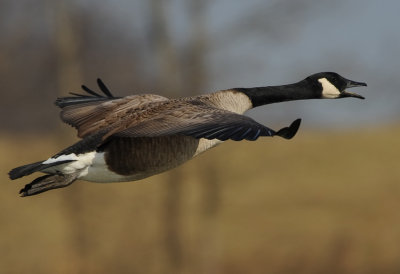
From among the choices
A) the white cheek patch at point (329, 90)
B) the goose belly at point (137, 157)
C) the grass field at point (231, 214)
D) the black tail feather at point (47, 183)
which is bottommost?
the grass field at point (231, 214)

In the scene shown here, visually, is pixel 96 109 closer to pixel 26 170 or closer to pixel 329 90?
pixel 26 170

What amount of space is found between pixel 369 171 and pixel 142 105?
1674cm

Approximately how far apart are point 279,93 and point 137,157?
1.81 m

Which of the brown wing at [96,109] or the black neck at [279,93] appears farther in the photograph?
the black neck at [279,93]

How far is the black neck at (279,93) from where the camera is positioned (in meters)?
8.54

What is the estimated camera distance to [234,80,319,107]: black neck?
854 cm

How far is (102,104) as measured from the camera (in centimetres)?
893

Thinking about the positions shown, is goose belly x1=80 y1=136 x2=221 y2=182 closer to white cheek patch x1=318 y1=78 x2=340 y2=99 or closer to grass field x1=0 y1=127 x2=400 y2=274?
white cheek patch x1=318 y1=78 x2=340 y2=99

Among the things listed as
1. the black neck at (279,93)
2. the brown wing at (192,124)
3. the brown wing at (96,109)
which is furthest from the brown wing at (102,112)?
the black neck at (279,93)

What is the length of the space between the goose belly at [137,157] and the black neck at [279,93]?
3.64 ft

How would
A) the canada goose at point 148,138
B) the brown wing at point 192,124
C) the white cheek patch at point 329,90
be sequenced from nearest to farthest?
the brown wing at point 192,124 < the canada goose at point 148,138 < the white cheek patch at point 329,90

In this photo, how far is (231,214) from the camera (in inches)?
862

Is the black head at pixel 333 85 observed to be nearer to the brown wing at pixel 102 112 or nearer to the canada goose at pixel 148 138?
the canada goose at pixel 148 138

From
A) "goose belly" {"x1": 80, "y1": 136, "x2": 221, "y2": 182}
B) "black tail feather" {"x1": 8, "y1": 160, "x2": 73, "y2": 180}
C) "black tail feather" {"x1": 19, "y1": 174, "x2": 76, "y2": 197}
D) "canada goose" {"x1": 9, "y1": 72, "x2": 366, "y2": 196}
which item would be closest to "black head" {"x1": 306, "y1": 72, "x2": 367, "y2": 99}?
"canada goose" {"x1": 9, "y1": 72, "x2": 366, "y2": 196}
